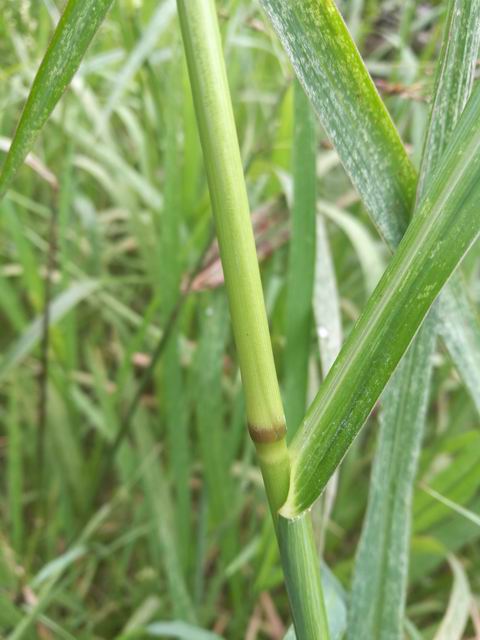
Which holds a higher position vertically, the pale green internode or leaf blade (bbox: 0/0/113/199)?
leaf blade (bbox: 0/0/113/199)

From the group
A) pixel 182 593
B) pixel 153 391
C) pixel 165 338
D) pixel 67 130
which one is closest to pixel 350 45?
pixel 165 338

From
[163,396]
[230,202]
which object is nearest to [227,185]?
[230,202]

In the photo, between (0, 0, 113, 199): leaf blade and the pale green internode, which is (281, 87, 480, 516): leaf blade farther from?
(0, 0, 113, 199): leaf blade

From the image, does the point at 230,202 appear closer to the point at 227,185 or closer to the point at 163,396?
the point at 227,185

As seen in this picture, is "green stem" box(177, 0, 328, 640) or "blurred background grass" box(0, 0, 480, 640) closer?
"green stem" box(177, 0, 328, 640)

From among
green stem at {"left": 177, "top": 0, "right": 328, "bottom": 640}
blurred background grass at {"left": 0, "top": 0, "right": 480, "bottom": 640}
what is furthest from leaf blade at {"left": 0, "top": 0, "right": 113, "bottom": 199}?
blurred background grass at {"left": 0, "top": 0, "right": 480, "bottom": 640}

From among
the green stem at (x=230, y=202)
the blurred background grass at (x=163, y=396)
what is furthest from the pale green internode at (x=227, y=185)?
the blurred background grass at (x=163, y=396)

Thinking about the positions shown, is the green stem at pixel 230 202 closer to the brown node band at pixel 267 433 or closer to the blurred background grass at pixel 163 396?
the brown node band at pixel 267 433
